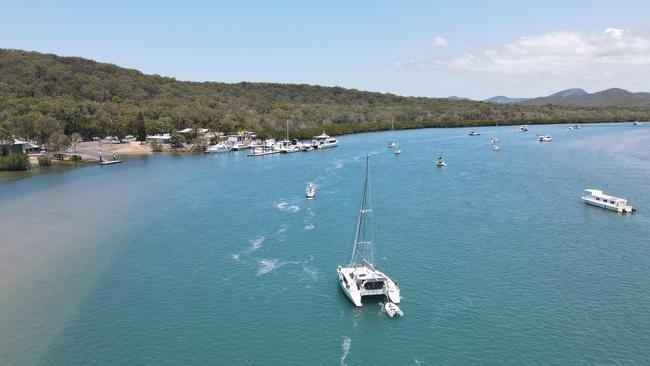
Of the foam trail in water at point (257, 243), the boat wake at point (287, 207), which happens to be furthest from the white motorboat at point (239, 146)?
the foam trail in water at point (257, 243)

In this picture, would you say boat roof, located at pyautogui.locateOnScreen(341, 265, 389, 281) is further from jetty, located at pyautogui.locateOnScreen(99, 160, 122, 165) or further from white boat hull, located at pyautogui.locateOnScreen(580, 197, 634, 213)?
jetty, located at pyautogui.locateOnScreen(99, 160, 122, 165)

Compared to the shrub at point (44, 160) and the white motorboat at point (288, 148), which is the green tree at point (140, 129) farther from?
the white motorboat at point (288, 148)

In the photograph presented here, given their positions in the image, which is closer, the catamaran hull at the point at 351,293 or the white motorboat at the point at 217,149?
the catamaran hull at the point at 351,293

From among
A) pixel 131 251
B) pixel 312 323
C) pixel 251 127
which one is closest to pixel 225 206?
pixel 131 251

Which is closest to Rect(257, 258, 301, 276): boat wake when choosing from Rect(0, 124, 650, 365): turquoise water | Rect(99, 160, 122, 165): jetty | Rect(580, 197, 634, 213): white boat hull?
Rect(0, 124, 650, 365): turquoise water

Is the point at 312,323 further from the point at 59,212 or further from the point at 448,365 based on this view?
the point at 59,212

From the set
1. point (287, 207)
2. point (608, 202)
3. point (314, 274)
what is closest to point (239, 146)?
point (287, 207)

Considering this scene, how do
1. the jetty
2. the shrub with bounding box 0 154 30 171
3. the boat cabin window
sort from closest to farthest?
the boat cabin window
the shrub with bounding box 0 154 30 171
the jetty
